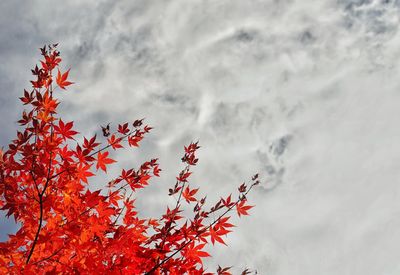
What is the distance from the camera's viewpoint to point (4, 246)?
5965 mm

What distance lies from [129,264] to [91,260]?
645 mm

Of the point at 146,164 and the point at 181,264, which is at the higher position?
the point at 146,164

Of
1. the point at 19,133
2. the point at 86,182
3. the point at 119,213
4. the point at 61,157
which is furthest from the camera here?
the point at 119,213

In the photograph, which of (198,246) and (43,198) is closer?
(43,198)

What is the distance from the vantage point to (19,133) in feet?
18.6

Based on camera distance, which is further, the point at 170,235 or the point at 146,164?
the point at 146,164

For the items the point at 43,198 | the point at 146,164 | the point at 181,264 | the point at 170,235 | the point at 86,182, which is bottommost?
the point at 181,264

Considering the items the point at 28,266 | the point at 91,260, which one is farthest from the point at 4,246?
the point at 91,260

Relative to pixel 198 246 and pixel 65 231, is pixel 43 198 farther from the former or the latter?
pixel 198 246

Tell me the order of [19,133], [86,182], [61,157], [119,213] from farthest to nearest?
[119,213]
[86,182]
[61,157]
[19,133]

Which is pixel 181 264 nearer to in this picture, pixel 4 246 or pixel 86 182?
pixel 86 182

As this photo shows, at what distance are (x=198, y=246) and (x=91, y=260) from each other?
5.95 feet

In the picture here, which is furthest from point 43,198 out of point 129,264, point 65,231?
point 129,264

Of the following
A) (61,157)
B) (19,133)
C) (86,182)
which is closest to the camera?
(19,133)
